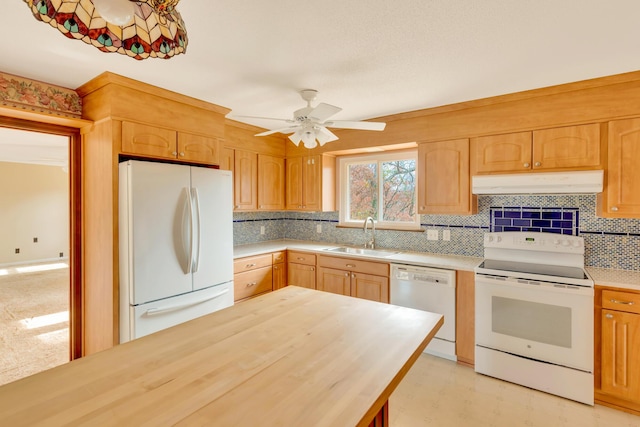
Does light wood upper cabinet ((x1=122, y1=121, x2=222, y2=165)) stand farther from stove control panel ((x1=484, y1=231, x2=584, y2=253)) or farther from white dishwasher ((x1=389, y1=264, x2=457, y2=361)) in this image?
stove control panel ((x1=484, y1=231, x2=584, y2=253))

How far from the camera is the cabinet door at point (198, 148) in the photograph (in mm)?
2742

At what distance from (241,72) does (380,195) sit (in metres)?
2.22

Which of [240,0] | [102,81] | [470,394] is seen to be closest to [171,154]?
[102,81]

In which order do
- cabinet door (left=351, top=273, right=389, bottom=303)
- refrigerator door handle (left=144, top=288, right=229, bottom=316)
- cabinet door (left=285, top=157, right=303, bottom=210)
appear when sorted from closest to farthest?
1. refrigerator door handle (left=144, top=288, right=229, bottom=316)
2. cabinet door (left=351, top=273, right=389, bottom=303)
3. cabinet door (left=285, top=157, right=303, bottom=210)

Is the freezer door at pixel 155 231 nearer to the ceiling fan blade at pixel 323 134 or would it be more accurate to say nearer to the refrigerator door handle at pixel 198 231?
the refrigerator door handle at pixel 198 231

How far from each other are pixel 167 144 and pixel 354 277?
2158 millimetres

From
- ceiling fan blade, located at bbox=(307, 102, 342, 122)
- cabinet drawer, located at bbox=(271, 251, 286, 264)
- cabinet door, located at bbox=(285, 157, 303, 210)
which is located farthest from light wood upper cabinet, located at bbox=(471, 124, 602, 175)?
cabinet drawer, located at bbox=(271, 251, 286, 264)

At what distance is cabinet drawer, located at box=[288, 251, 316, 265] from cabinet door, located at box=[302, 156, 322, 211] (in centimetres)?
61

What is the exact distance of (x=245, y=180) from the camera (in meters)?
3.71

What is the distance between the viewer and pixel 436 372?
266 cm

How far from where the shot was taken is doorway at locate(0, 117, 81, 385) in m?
2.64

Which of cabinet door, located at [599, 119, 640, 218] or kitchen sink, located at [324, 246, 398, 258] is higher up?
cabinet door, located at [599, 119, 640, 218]

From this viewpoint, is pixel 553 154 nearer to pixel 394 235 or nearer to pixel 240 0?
pixel 394 235

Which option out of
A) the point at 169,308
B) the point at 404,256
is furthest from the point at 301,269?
the point at 169,308
